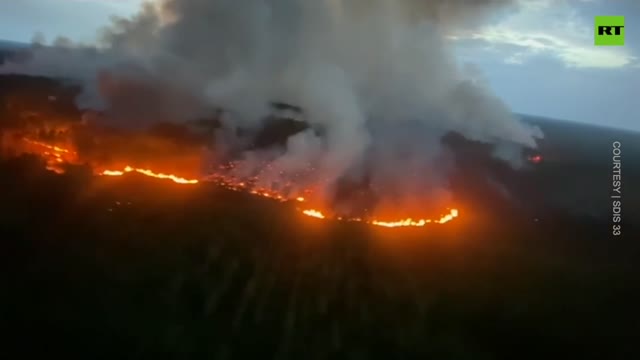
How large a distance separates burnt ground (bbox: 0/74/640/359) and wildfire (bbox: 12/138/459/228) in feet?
7.23

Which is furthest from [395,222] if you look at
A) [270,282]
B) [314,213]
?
[270,282]

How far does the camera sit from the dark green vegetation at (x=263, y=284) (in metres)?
48.9

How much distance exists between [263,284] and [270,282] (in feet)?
2.87

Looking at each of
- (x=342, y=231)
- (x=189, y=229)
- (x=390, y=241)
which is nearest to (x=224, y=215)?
(x=189, y=229)

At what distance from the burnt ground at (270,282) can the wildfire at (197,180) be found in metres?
2.20

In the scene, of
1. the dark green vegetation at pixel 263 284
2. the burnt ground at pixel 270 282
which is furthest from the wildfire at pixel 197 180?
the dark green vegetation at pixel 263 284

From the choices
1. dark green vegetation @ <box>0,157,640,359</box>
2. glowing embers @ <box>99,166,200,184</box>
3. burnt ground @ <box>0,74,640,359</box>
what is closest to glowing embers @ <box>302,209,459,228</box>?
burnt ground @ <box>0,74,640,359</box>

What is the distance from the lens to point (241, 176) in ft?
318

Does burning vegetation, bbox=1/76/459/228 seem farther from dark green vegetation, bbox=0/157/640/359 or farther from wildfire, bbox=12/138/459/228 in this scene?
dark green vegetation, bbox=0/157/640/359

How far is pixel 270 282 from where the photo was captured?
2360 inches

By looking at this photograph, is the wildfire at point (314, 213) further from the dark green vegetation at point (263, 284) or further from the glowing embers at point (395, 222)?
the dark green vegetation at point (263, 284)

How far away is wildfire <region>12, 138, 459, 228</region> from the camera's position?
86.1 meters

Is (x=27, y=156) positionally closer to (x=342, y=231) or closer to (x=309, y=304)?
(x=342, y=231)

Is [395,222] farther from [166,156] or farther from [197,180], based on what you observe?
[166,156]
